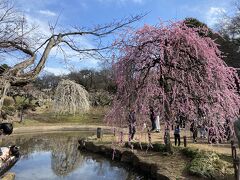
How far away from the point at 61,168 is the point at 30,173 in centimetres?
180

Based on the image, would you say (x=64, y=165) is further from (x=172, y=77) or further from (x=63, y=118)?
(x=63, y=118)

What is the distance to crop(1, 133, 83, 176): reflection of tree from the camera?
17711mm

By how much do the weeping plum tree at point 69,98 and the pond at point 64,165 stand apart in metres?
21.3

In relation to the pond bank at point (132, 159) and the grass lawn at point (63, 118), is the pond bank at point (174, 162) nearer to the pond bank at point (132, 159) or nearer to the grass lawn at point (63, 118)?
the pond bank at point (132, 159)

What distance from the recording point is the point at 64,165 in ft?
59.4

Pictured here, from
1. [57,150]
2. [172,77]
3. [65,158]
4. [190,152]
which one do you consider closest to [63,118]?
[57,150]

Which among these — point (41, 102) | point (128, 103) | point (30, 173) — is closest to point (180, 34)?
point (128, 103)

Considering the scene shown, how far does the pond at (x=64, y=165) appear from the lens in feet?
49.4

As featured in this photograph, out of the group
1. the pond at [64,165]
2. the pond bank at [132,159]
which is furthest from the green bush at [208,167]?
the pond at [64,165]

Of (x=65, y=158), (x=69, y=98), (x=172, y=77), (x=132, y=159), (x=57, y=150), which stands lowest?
(x=65, y=158)

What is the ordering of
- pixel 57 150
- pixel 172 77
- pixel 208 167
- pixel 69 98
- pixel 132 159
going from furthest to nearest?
pixel 69 98 < pixel 57 150 < pixel 132 159 < pixel 172 77 < pixel 208 167

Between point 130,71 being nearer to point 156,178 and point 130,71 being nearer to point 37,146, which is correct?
point 156,178

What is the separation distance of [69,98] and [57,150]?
24.2 metres

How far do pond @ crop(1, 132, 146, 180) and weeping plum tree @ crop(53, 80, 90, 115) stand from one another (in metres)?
21.3
